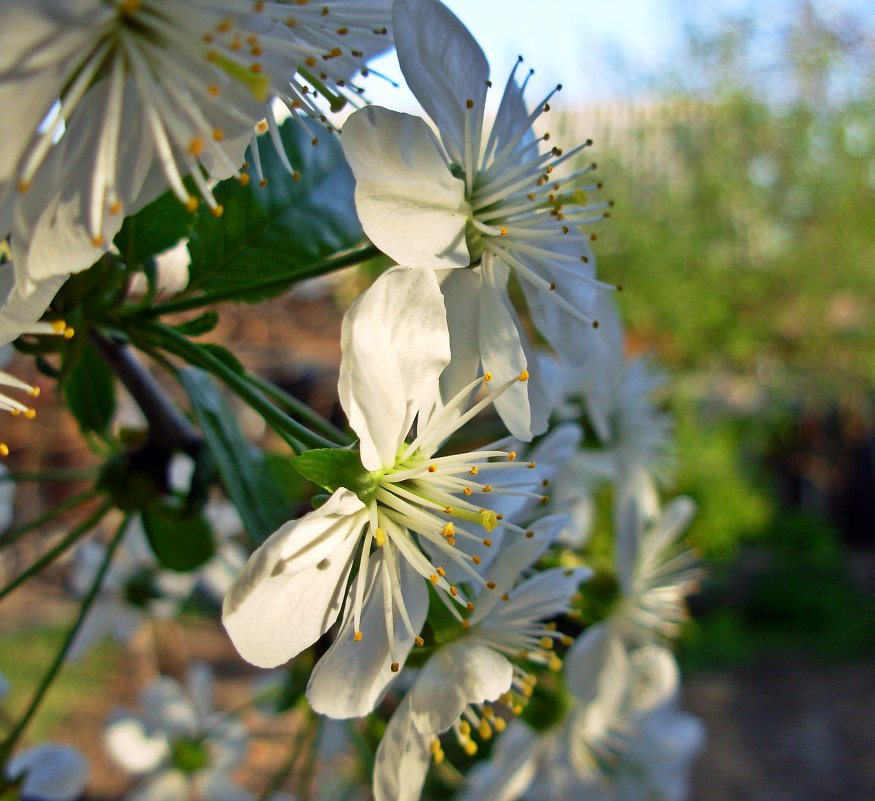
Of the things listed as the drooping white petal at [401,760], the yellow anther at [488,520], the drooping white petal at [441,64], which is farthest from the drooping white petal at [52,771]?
the drooping white petal at [441,64]

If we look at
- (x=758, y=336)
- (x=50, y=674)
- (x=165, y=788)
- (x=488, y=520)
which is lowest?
(x=758, y=336)

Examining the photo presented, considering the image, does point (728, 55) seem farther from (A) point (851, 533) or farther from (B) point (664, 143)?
(A) point (851, 533)

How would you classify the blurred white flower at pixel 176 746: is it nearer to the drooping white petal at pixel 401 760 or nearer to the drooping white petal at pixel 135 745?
the drooping white petal at pixel 135 745

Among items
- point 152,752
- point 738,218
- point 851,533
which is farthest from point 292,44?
point 738,218

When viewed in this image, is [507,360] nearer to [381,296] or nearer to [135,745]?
[381,296]

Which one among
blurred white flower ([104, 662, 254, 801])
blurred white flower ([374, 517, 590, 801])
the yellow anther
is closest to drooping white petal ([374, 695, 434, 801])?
blurred white flower ([374, 517, 590, 801])

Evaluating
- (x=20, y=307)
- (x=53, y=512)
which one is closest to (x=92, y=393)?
(x=53, y=512)
